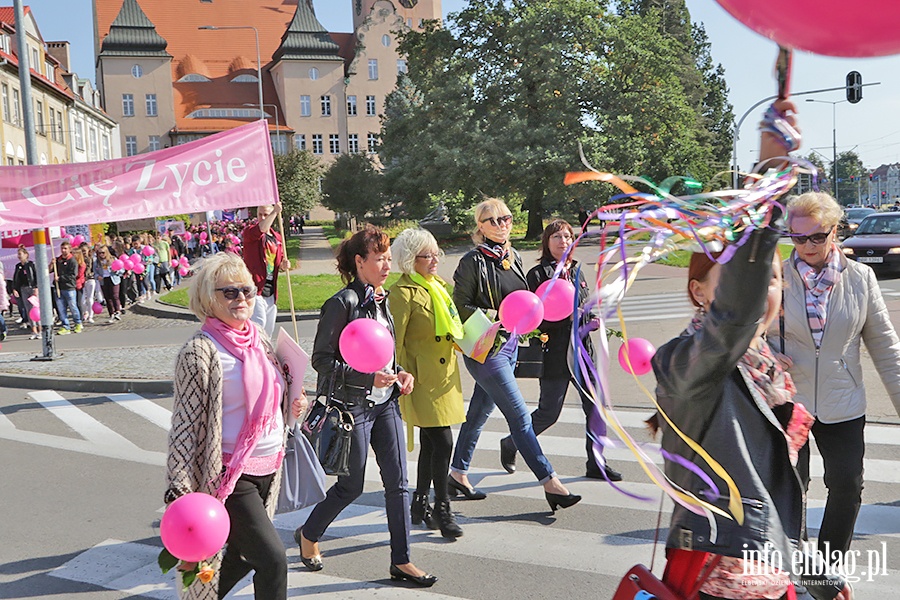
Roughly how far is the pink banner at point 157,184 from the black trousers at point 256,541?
4.33 metres

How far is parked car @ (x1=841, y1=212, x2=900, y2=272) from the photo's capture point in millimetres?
19625

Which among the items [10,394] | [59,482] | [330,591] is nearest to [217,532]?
[330,591]

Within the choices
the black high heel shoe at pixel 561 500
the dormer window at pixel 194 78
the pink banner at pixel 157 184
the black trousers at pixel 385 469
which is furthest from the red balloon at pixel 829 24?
the dormer window at pixel 194 78

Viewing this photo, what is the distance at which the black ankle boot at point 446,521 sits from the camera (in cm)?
521

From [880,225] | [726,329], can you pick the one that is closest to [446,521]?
[726,329]

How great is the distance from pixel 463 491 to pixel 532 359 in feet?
3.33

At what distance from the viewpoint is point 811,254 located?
406 centimetres

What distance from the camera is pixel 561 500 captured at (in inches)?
215

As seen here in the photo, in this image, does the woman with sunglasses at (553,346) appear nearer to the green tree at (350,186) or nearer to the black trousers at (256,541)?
the black trousers at (256,541)

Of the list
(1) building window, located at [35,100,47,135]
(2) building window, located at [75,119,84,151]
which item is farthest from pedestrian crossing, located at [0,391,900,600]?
(2) building window, located at [75,119,84,151]

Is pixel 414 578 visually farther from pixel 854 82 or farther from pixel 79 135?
pixel 79 135

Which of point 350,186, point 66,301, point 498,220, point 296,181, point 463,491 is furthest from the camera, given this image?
point 350,186

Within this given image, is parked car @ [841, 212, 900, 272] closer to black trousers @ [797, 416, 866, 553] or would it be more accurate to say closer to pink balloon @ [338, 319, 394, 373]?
black trousers @ [797, 416, 866, 553]

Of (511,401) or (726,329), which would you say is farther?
(511,401)
